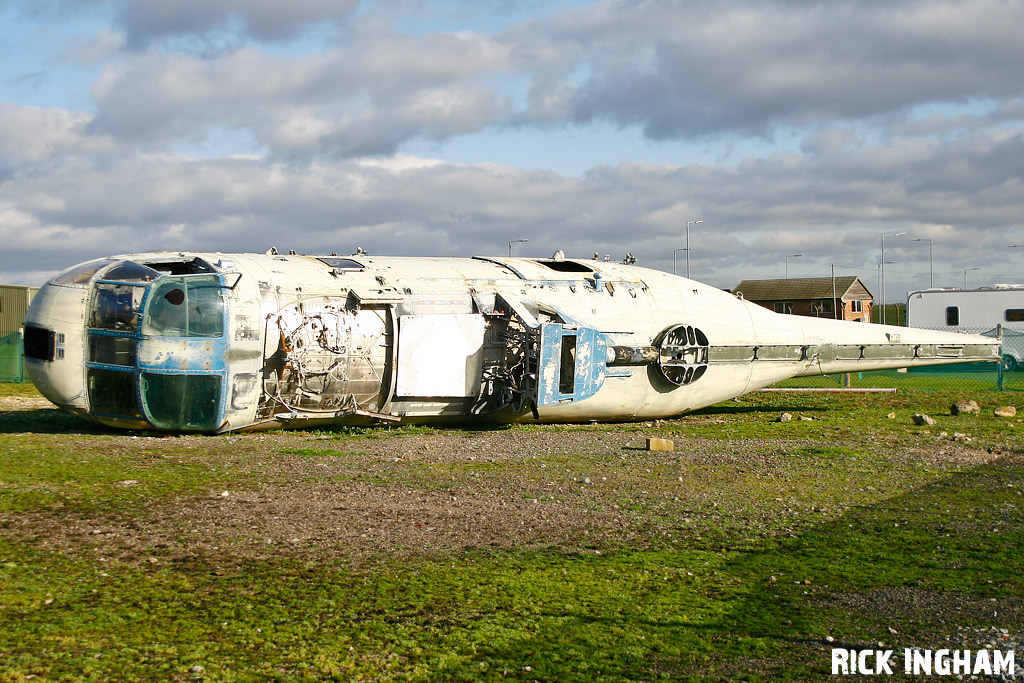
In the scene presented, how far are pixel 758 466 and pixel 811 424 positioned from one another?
222 inches

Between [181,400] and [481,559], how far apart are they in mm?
7155

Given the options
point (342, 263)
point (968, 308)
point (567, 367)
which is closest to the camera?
point (342, 263)

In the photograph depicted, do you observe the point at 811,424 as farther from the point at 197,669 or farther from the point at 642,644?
the point at 197,669

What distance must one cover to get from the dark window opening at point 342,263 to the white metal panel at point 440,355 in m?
1.48

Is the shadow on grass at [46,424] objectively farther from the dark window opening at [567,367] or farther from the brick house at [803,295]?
the brick house at [803,295]

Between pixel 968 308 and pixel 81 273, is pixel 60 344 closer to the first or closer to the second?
pixel 81 273

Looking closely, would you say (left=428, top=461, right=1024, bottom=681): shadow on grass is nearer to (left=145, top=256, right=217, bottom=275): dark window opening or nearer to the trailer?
(left=145, top=256, right=217, bottom=275): dark window opening

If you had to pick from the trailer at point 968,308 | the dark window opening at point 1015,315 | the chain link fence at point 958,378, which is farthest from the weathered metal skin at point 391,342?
the dark window opening at point 1015,315

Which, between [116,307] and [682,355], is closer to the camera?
[116,307]

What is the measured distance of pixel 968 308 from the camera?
36.3 metres

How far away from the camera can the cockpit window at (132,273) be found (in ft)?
42.7

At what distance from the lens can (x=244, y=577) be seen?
705cm

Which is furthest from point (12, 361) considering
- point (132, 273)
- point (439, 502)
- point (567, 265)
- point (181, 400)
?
point (439, 502)

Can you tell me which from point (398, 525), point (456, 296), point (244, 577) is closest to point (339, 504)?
point (398, 525)
